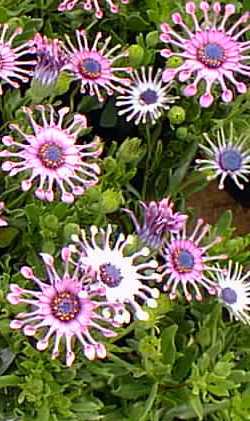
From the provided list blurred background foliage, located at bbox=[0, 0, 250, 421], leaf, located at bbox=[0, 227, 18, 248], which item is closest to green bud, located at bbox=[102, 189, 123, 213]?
blurred background foliage, located at bbox=[0, 0, 250, 421]

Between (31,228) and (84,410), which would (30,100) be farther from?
(84,410)

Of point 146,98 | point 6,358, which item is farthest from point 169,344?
point 146,98

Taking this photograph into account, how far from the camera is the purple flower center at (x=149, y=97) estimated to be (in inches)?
39.9

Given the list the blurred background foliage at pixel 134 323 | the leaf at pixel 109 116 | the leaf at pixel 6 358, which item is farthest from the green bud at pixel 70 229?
the leaf at pixel 109 116

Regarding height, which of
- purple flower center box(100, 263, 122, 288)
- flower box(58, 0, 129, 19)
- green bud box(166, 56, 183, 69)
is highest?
flower box(58, 0, 129, 19)

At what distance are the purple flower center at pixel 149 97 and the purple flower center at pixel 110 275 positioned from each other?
0.73 feet

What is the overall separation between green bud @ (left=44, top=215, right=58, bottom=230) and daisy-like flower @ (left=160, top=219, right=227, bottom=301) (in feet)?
0.35

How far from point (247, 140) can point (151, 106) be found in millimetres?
110

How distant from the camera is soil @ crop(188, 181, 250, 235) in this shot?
3.87 feet

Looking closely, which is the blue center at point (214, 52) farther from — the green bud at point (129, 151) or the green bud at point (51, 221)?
the green bud at point (51, 221)

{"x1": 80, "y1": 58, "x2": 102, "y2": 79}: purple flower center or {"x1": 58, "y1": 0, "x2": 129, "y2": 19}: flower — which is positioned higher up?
{"x1": 58, "y1": 0, "x2": 129, "y2": 19}: flower

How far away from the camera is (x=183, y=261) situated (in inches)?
36.0

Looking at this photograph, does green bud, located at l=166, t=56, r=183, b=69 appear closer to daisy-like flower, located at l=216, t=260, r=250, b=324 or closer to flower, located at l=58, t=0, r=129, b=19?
flower, located at l=58, t=0, r=129, b=19

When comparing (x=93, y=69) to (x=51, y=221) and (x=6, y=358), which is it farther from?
(x=6, y=358)
